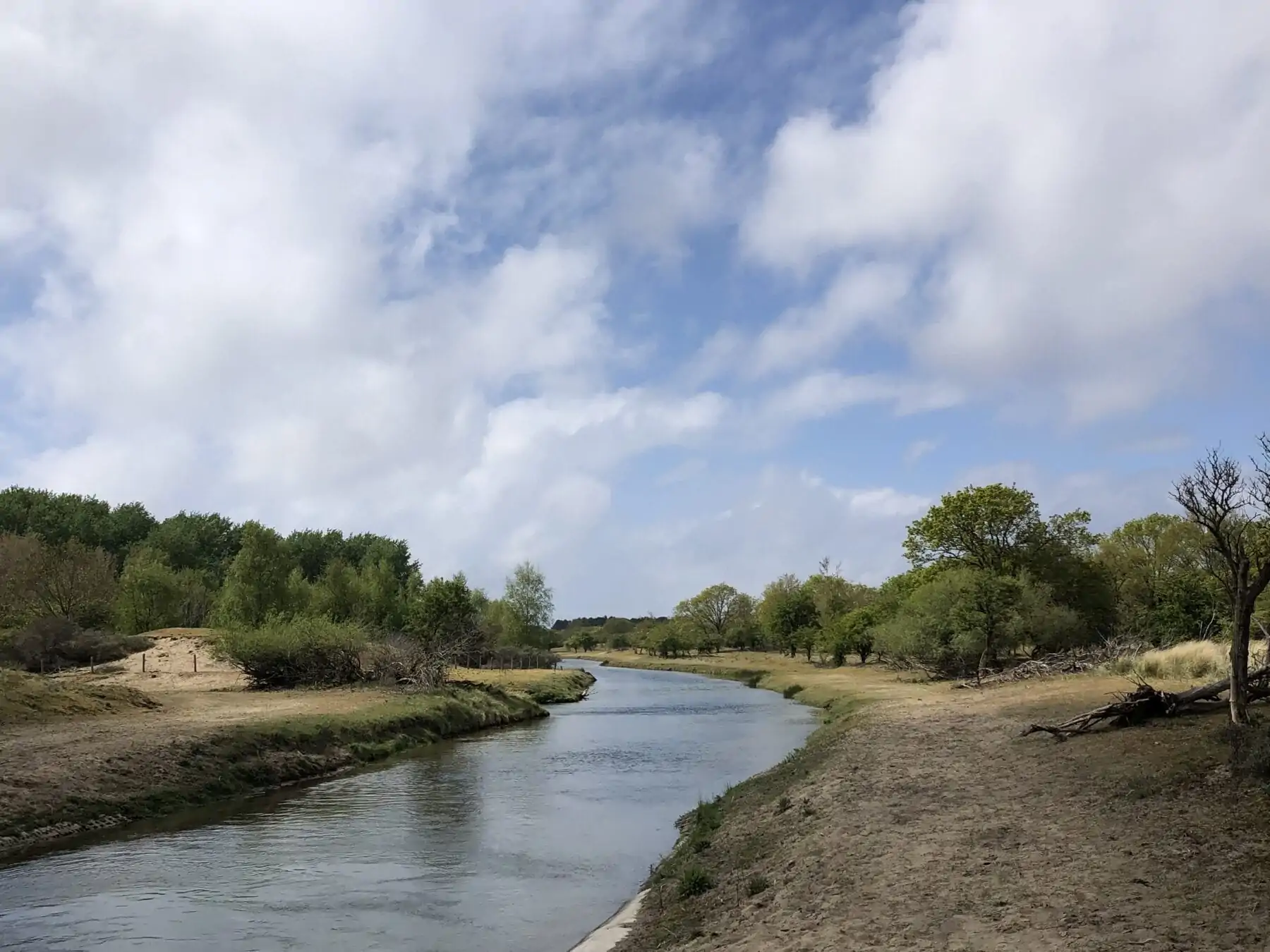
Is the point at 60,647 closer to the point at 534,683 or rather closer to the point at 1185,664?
the point at 534,683

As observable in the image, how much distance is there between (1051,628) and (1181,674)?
72.9 ft

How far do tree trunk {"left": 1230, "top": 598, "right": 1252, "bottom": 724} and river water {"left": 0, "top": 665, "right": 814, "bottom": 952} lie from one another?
40.1 feet

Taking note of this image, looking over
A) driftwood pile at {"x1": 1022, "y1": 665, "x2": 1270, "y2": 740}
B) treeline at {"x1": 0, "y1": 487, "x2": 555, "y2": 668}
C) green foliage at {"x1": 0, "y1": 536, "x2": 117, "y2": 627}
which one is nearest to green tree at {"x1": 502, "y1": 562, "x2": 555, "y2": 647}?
treeline at {"x1": 0, "y1": 487, "x2": 555, "y2": 668}

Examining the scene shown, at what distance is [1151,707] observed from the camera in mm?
22250

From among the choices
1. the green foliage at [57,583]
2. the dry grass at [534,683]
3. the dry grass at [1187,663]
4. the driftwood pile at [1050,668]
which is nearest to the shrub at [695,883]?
the dry grass at [1187,663]

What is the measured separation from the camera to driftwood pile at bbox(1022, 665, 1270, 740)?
22.0 metres

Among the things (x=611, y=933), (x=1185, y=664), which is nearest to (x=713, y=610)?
(x=1185, y=664)

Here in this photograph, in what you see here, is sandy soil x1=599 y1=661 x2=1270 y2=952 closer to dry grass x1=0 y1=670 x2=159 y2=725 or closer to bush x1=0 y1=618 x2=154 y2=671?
dry grass x1=0 y1=670 x2=159 y2=725

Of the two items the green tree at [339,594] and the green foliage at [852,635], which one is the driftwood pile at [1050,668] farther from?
the green tree at [339,594]

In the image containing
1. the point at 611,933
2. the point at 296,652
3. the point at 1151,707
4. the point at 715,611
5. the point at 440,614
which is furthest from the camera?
the point at 715,611

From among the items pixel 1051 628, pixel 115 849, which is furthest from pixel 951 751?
pixel 1051 628

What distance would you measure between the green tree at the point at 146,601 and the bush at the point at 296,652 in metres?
27.5

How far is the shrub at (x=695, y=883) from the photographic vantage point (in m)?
15.4

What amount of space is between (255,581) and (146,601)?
1240cm
